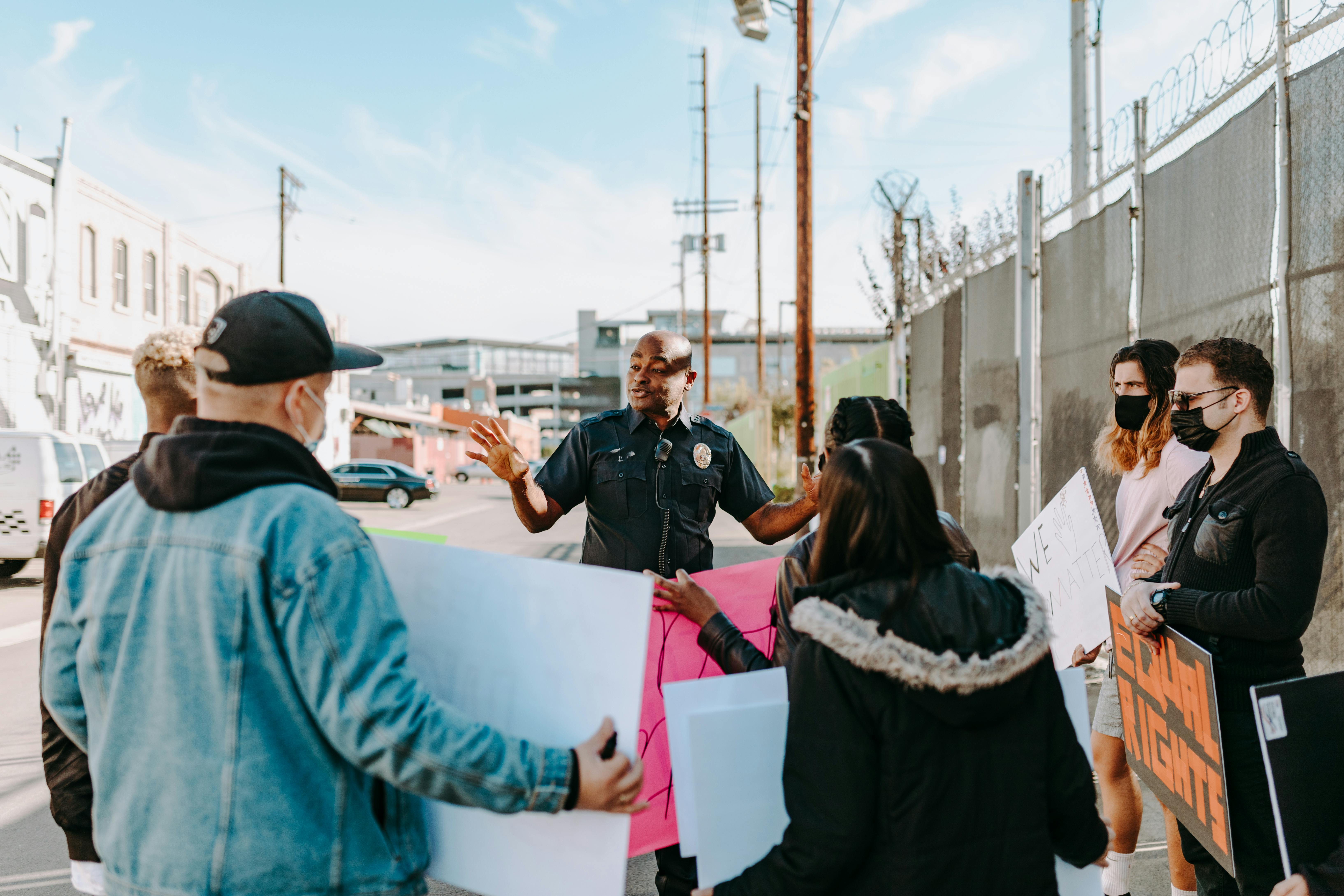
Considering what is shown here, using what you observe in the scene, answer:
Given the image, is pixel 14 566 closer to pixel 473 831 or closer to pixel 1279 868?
pixel 473 831

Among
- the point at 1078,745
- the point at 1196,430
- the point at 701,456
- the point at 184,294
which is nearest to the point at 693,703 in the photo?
the point at 1078,745

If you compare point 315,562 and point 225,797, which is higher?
point 315,562

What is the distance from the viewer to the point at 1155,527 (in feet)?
10.6

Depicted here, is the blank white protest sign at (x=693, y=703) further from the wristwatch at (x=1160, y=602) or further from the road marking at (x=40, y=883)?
the road marking at (x=40, y=883)

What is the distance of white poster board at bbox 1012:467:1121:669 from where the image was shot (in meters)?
3.11

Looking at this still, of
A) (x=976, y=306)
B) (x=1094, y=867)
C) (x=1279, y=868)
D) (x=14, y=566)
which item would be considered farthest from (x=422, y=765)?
(x=14, y=566)

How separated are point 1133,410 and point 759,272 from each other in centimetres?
3089

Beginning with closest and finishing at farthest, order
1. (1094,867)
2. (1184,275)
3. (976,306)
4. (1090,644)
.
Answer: (1094,867) < (1090,644) < (1184,275) < (976,306)

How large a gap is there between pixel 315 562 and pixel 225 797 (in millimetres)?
Result: 414

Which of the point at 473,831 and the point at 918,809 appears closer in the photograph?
the point at 918,809

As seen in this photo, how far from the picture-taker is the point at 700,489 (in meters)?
3.34

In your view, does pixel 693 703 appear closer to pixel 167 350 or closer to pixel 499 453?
pixel 499 453

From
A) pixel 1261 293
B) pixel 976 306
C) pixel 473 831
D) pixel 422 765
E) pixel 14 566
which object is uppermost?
pixel 976 306

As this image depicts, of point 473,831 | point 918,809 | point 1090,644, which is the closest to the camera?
point 918,809
